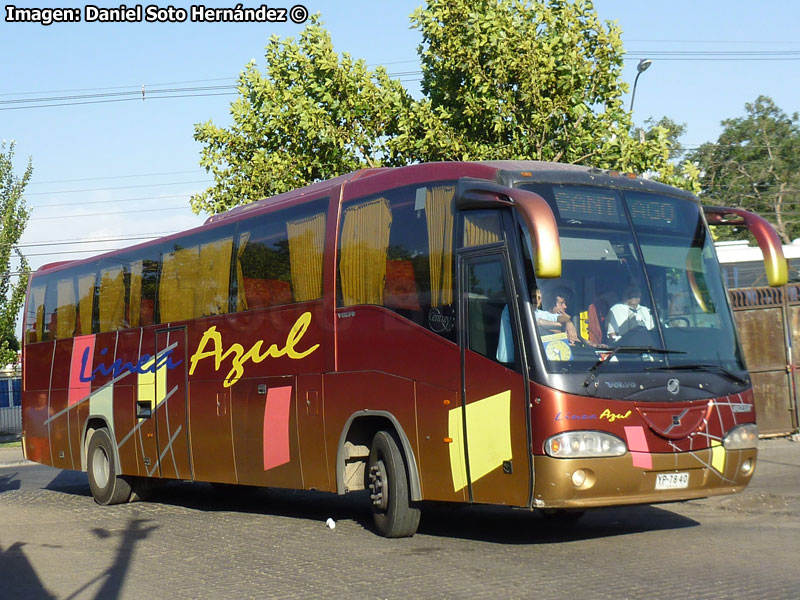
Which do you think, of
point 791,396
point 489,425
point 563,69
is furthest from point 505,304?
point 791,396

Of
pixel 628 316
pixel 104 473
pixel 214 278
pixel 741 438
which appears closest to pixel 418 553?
pixel 628 316

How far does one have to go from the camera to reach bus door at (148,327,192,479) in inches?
573

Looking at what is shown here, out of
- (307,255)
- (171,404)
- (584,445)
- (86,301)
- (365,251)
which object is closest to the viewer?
(584,445)

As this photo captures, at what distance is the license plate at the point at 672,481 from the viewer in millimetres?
9125

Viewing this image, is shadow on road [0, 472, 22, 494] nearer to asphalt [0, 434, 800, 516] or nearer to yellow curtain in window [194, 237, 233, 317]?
yellow curtain in window [194, 237, 233, 317]

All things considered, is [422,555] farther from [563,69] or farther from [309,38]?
[309,38]

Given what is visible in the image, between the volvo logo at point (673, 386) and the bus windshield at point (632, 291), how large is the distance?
0.46 ft

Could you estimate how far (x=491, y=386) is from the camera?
945cm

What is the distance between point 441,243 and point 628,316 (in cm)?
192

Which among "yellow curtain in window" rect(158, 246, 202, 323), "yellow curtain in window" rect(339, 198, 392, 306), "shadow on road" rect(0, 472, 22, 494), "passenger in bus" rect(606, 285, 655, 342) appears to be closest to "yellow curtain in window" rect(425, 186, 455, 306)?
Result: "yellow curtain in window" rect(339, 198, 392, 306)

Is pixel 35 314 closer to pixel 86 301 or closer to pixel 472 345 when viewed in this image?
pixel 86 301

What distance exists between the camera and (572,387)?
8867mm

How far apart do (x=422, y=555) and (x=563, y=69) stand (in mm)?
10571

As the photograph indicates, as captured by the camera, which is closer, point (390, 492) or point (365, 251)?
point (390, 492)
